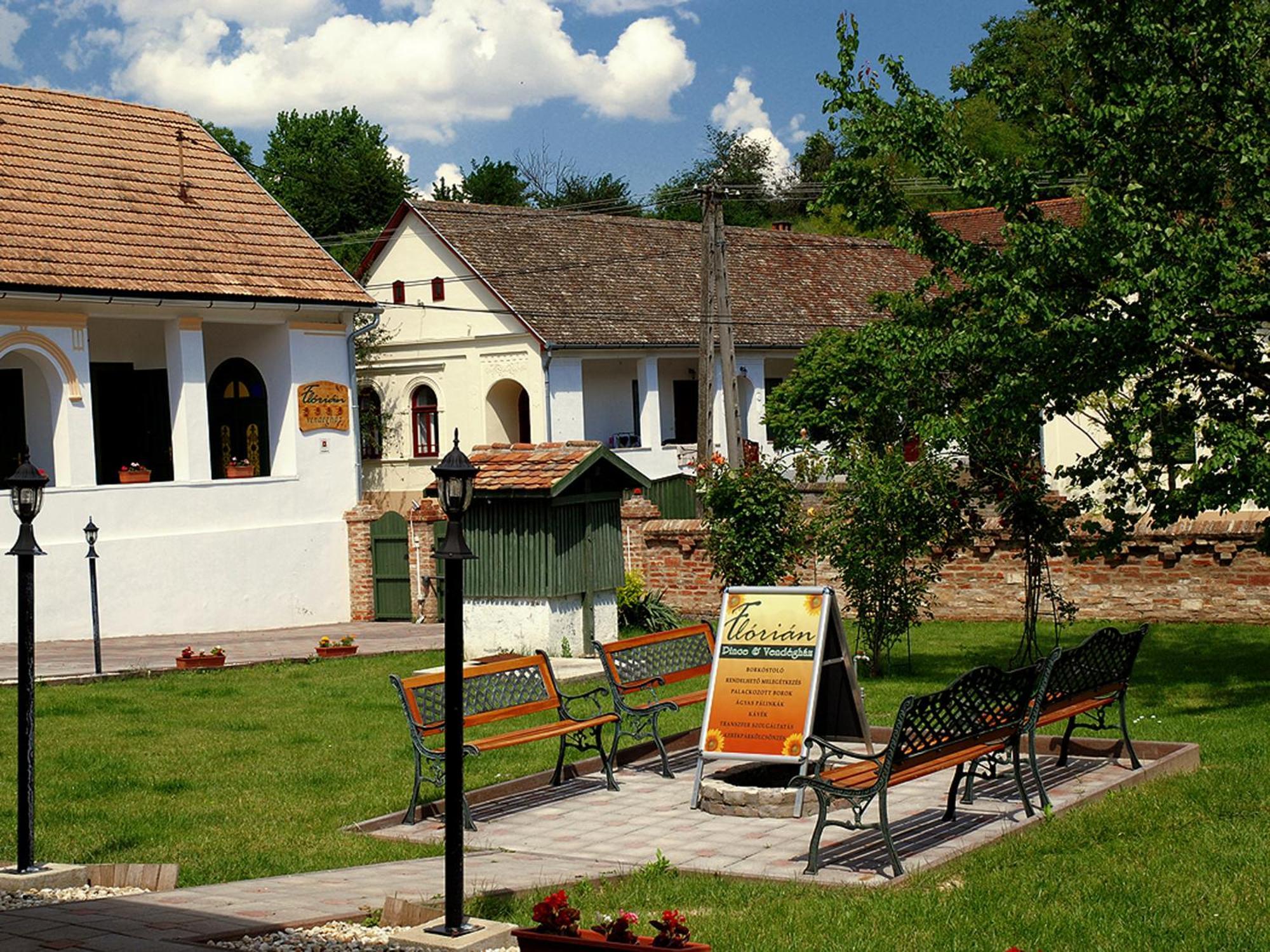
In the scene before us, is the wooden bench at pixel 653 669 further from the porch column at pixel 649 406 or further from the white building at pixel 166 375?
the porch column at pixel 649 406

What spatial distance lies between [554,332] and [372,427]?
7179 mm

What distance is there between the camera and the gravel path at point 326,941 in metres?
6.66

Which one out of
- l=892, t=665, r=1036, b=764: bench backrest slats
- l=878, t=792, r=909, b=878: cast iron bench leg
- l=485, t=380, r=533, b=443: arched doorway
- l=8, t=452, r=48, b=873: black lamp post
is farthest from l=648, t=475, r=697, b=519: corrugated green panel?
l=878, t=792, r=909, b=878: cast iron bench leg

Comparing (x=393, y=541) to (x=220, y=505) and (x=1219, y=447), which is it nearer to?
(x=220, y=505)

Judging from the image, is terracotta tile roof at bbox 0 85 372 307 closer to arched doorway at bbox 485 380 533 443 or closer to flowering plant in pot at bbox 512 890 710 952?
arched doorway at bbox 485 380 533 443

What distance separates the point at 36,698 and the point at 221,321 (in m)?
10.5

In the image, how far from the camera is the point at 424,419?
39.7 m

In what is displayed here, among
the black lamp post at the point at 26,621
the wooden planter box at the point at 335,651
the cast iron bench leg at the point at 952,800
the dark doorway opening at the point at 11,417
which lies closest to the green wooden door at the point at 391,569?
the wooden planter box at the point at 335,651

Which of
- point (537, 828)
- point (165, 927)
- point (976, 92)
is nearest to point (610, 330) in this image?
point (976, 92)

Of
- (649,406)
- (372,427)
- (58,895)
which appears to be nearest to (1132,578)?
(58,895)

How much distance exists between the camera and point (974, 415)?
48.3ft

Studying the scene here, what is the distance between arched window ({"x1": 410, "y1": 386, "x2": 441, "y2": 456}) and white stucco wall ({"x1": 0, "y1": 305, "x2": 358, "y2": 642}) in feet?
39.0

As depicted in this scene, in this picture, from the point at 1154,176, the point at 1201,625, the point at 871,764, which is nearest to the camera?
the point at 871,764

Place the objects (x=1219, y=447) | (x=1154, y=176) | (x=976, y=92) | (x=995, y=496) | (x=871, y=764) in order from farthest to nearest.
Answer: (x=995, y=496)
(x=976, y=92)
(x=1154, y=176)
(x=1219, y=447)
(x=871, y=764)
